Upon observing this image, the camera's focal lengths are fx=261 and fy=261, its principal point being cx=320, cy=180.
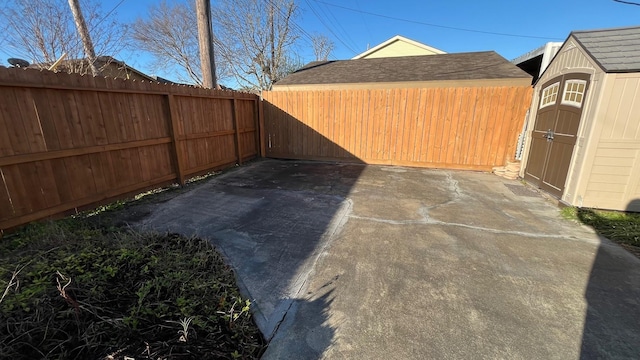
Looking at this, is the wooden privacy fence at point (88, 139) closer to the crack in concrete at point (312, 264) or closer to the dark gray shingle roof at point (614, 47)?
the crack in concrete at point (312, 264)

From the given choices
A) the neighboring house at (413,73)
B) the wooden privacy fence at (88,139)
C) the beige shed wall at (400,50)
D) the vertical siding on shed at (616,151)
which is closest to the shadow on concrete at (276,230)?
the wooden privacy fence at (88,139)

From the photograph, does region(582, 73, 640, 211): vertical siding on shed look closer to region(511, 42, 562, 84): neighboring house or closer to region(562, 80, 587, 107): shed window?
region(562, 80, 587, 107): shed window

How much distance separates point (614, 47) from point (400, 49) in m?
14.5

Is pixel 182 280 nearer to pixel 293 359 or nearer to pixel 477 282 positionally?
pixel 293 359

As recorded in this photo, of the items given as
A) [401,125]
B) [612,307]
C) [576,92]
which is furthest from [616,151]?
[401,125]

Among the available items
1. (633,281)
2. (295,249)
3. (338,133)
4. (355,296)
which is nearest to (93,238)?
(295,249)

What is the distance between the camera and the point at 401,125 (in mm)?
6621

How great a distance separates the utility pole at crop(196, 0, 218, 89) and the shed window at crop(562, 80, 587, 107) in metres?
7.31

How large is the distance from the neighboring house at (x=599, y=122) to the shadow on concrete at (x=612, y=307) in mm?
1215

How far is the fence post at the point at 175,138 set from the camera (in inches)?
180

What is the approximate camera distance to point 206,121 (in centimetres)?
554

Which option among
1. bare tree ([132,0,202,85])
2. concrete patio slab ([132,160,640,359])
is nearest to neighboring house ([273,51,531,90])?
concrete patio slab ([132,160,640,359])

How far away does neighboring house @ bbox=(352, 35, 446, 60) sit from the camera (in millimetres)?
15820

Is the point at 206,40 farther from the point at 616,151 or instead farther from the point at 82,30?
the point at 616,151
